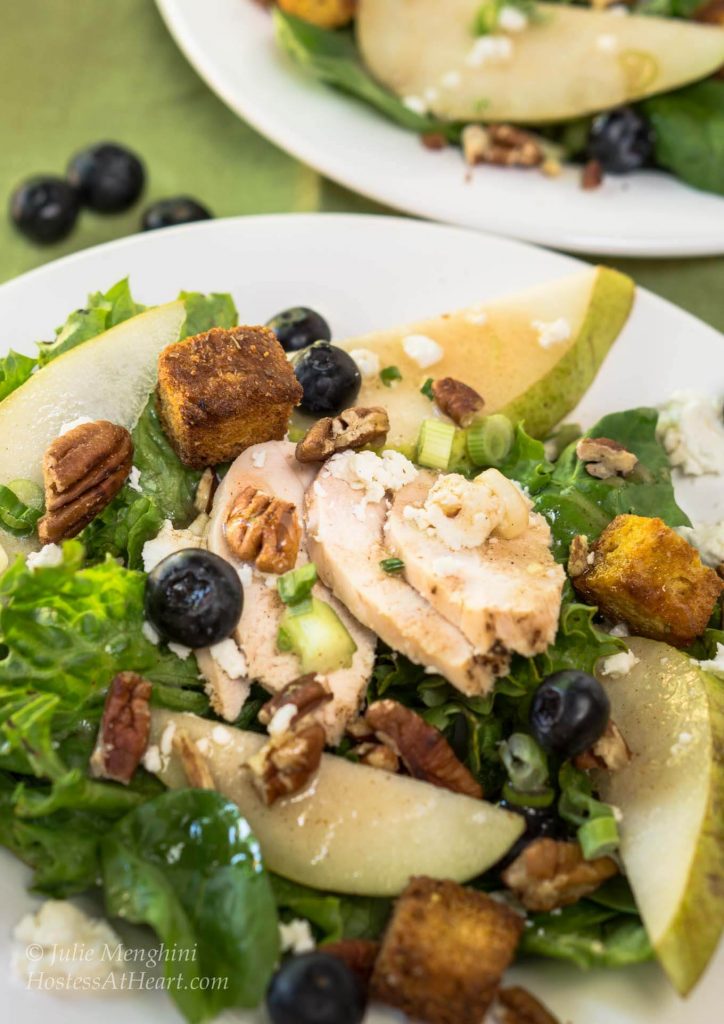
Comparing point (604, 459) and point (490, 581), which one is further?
point (604, 459)

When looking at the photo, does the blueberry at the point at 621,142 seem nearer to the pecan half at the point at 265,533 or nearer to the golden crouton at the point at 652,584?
the golden crouton at the point at 652,584

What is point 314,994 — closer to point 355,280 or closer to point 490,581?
point 490,581

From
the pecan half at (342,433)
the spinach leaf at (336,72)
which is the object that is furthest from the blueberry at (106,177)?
the pecan half at (342,433)

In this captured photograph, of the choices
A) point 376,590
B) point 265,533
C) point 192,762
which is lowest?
point 192,762

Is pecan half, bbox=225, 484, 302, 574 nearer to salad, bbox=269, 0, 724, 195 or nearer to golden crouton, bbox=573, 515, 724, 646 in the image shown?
golden crouton, bbox=573, 515, 724, 646

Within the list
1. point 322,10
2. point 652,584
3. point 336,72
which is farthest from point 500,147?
point 652,584

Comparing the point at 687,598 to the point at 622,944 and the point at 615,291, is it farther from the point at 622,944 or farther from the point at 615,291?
the point at 615,291

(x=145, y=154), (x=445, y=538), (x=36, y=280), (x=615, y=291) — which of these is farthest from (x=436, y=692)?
(x=145, y=154)
